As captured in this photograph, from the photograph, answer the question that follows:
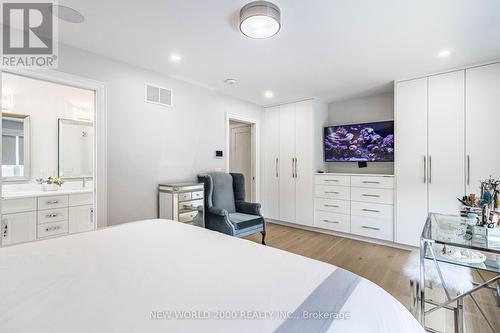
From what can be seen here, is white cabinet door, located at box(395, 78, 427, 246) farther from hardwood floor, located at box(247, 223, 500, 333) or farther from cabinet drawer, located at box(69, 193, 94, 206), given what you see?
cabinet drawer, located at box(69, 193, 94, 206)

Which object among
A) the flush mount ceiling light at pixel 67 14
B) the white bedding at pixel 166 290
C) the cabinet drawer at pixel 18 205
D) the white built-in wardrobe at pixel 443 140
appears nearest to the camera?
the white bedding at pixel 166 290

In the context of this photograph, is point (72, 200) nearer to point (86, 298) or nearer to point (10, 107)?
point (10, 107)

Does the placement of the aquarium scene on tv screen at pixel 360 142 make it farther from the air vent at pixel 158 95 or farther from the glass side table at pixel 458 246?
the air vent at pixel 158 95

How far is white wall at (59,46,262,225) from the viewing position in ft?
8.82

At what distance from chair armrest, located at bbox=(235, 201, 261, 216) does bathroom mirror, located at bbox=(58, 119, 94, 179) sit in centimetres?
246

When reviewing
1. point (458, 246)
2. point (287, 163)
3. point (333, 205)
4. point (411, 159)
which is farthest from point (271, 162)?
point (458, 246)

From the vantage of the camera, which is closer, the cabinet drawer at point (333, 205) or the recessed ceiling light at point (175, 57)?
the recessed ceiling light at point (175, 57)

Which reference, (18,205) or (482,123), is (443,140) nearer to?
(482,123)

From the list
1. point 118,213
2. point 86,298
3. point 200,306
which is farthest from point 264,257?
point 118,213

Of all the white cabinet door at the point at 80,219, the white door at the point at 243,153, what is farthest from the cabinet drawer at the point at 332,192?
the white cabinet door at the point at 80,219

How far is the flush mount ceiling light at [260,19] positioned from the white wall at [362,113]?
296 centimetres

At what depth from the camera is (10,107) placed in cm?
312

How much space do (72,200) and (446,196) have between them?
5.05m

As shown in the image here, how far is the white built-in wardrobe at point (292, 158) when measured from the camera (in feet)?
14.0
